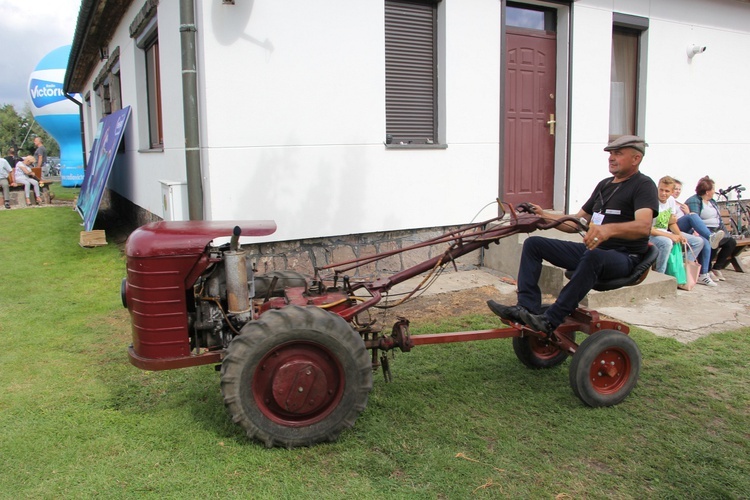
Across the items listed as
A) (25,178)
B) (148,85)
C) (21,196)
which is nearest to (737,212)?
(148,85)

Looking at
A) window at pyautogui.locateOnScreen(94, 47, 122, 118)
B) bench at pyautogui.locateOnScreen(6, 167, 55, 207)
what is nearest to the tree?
bench at pyautogui.locateOnScreen(6, 167, 55, 207)

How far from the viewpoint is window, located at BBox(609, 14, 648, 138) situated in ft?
31.0

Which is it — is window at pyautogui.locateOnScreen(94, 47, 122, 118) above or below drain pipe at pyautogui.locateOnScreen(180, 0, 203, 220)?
above

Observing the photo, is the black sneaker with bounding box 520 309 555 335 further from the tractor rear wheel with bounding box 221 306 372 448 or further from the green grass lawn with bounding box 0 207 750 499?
the tractor rear wheel with bounding box 221 306 372 448

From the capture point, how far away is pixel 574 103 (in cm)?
859

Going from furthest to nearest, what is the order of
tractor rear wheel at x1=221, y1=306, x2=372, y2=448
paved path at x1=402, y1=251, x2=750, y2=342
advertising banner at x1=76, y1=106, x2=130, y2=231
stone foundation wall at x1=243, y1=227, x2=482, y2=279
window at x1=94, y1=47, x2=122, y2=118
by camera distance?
window at x1=94, y1=47, x2=122, y2=118
advertising banner at x1=76, y1=106, x2=130, y2=231
stone foundation wall at x1=243, y1=227, x2=482, y2=279
paved path at x1=402, y1=251, x2=750, y2=342
tractor rear wheel at x1=221, y1=306, x2=372, y2=448

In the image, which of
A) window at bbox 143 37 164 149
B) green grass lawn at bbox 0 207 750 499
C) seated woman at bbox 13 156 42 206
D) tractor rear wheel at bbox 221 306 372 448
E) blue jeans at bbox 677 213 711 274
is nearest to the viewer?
green grass lawn at bbox 0 207 750 499

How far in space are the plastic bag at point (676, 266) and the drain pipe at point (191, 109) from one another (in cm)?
565

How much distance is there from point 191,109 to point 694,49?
7864 millimetres

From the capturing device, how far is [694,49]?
9.69m

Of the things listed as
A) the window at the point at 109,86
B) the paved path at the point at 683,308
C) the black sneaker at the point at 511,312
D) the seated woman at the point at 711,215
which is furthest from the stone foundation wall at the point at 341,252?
the window at the point at 109,86

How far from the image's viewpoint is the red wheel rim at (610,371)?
406 centimetres

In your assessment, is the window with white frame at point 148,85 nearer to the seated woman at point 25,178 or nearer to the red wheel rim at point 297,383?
the red wheel rim at point 297,383

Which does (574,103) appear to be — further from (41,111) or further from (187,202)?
(41,111)
